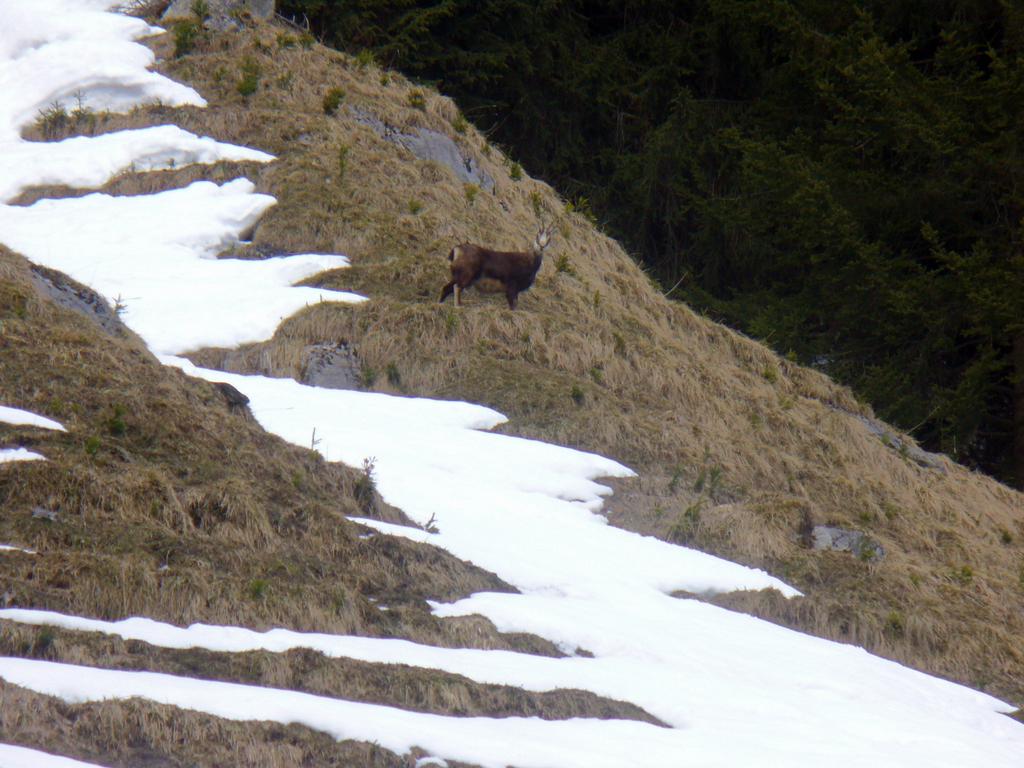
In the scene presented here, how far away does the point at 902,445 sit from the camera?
14125 millimetres

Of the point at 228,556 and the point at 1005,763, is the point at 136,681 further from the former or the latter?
the point at 1005,763

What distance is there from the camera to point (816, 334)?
20.4 meters

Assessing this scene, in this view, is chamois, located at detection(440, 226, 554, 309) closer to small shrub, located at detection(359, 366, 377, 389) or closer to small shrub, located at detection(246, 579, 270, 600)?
small shrub, located at detection(359, 366, 377, 389)

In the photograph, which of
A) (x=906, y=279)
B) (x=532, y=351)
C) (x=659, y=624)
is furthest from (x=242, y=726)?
(x=906, y=279)

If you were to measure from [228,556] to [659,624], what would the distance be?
237 cm

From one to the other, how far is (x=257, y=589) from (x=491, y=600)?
1.41 metres

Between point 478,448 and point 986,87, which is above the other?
point 986,87

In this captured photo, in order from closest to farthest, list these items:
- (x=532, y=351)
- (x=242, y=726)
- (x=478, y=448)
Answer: (x=242, y=726), (x=478, y=448), (x=532, y=351)

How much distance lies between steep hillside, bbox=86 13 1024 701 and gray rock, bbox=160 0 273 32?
40 cm

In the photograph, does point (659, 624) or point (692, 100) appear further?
point (692, 100)

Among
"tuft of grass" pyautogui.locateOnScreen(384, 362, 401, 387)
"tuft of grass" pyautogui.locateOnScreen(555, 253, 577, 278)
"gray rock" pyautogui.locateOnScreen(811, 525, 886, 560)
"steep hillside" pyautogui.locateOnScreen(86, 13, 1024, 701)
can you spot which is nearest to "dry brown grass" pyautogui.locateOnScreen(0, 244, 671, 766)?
"steep hillside" pyautogui.locateOnScreen(86, 13, 1024, 701)

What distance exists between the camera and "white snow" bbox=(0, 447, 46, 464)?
5957mm

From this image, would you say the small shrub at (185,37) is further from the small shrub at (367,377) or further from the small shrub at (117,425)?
the small shrub at (117,425)

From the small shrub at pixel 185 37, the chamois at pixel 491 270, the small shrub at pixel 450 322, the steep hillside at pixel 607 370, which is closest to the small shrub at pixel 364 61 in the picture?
the steep hillside at pixel 607 370
